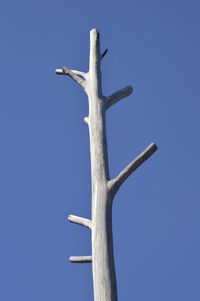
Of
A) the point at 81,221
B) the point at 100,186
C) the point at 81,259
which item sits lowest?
the point at 81,259

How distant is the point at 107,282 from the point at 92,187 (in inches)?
30.1

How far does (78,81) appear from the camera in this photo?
545 centimetres

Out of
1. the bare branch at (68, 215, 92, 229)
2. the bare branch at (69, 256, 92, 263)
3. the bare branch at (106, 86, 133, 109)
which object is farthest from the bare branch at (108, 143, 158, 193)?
the bare branch at (106, 86, 133, 109)

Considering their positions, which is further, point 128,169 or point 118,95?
point 118,95

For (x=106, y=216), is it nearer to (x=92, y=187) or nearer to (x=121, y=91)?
(x=92, y=187)

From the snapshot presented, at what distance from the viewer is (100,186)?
182 inches

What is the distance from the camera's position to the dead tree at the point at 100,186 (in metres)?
4.27

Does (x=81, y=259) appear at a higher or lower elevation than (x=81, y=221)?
lower

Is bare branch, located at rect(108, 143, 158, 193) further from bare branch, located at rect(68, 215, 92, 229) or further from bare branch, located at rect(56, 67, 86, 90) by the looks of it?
bare branch, located at rect(56, 67, 86, 90)

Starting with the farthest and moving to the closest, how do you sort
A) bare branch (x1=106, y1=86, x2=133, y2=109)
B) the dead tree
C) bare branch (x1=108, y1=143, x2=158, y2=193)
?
bare branch (x1=106, y1=86, x2=133, y2=109) < bare branch (x1=108, y1=143, x2=158, y2=193) < the dead tree

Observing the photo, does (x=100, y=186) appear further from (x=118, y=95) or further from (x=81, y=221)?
(x=118, y=95)

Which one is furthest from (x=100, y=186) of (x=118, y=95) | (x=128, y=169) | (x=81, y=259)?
(x=118, y=95)

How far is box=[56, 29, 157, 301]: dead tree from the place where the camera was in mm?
4266

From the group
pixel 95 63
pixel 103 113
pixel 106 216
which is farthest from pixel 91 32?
pixel 106 216
